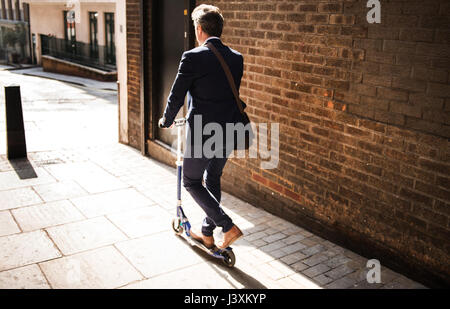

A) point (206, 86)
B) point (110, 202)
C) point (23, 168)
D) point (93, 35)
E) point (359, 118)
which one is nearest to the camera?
point (206, 86)

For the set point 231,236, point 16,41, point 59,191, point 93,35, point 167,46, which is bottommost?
point 59,191

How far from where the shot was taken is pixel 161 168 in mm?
6879

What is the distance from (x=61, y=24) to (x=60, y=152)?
22.4 m

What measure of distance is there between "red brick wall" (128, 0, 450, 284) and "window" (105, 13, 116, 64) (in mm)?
19175

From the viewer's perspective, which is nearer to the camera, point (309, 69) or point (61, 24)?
point (309, 69)

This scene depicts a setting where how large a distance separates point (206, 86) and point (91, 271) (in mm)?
1893

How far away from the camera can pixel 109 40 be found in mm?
23219

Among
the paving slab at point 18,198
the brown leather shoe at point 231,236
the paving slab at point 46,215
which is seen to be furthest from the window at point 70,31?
the brown leather shoe at point 231,236

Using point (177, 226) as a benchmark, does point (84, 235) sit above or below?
below

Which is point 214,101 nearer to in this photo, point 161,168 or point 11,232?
point 11,232

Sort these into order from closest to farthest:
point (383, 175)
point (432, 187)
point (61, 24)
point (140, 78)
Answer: point (432, 187)
point (383, 175)
point (140, 78)
point (61, 24)

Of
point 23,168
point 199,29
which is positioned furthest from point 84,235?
point 23,168

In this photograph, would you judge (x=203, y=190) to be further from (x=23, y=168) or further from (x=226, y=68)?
(x=23, y=168)

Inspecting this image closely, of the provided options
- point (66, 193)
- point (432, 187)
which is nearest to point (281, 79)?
point (432, 187)
